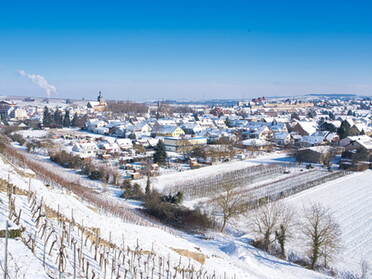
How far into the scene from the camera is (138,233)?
591cm

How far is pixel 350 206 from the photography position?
11711 millimetres

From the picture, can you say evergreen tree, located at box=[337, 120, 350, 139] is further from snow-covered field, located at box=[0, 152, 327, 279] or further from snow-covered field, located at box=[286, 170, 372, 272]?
snow-covered field, located at box=[0, 152, 327, 279]

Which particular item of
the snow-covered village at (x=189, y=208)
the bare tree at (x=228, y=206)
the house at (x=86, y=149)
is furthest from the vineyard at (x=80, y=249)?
the house at (x=86, y=149)

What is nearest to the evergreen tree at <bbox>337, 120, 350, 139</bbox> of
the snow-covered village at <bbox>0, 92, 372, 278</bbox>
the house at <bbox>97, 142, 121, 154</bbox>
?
the snow-covered village at <bbox>0, 92, 372, 278</bbox>

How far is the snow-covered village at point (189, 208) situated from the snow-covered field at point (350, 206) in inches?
1.4

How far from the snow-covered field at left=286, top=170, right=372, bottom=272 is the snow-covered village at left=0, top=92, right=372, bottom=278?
0.04 metres

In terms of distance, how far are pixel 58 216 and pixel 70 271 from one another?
6.09ft

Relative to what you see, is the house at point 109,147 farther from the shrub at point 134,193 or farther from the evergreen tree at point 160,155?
the shrub at point 134,193

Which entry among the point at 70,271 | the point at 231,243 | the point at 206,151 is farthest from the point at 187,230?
the point at 206,151

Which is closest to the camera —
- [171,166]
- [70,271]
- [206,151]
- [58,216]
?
[70,271]

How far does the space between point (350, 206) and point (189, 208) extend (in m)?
5.96

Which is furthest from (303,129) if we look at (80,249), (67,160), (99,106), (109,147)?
(99,106)

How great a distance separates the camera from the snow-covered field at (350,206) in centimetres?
799

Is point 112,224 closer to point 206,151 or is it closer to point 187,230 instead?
point 187,230
